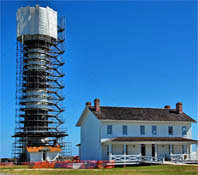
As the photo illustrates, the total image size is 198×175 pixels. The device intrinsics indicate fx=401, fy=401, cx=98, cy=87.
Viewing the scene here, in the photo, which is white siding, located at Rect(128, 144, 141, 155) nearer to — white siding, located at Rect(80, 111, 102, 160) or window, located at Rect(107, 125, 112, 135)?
window, located at Rect(107, 125, 112, 135)

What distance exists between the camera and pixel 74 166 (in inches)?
1553

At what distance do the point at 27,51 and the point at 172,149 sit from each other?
3197 cm

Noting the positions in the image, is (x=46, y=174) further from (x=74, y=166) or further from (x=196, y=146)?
(x=196, y=146)

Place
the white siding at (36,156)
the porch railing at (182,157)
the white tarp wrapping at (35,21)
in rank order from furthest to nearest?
the white tarp wrapping at (35,21), the white siding at (36,156), the porch railing at (182,157)

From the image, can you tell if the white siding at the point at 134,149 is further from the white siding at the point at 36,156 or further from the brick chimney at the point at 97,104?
the white siding at the point at 36,156

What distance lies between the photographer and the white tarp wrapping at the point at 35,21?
6825cm

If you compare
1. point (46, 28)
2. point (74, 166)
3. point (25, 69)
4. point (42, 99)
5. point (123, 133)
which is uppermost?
point (46, 28)

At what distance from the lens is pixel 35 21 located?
68750mm

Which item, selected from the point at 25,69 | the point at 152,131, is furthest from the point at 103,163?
the point at 25,69

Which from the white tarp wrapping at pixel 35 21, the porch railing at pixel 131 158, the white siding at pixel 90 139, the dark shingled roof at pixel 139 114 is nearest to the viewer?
the porch railing at pixel 131 158

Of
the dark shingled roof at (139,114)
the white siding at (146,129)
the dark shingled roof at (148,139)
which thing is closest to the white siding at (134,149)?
the dark shingled roof at (148,139)

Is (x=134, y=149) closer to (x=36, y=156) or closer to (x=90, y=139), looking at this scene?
(x=90, y=139)

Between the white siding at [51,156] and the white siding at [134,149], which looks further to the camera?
the white siding at [51,156]

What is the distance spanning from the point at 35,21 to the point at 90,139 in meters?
28.6
